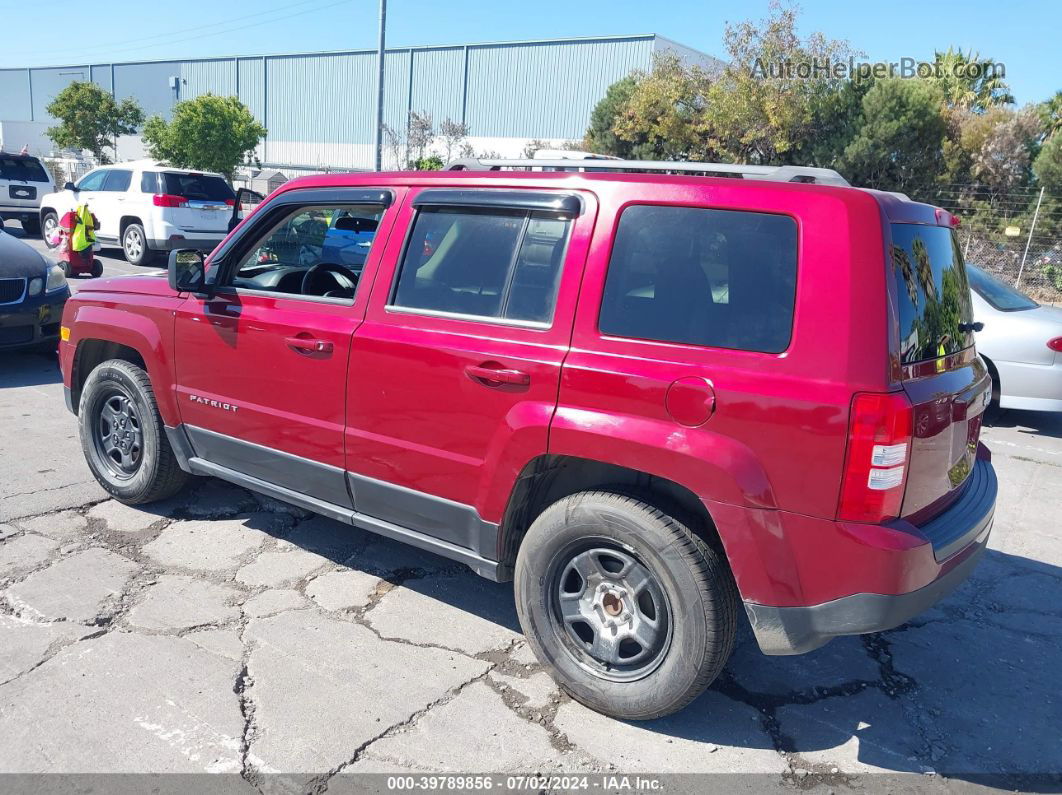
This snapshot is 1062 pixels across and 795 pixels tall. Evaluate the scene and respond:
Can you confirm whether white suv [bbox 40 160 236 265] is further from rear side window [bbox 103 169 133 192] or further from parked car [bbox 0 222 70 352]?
parked car [bbox 0 222 70 352]

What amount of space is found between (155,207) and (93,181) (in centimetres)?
222

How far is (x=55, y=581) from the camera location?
3.81 meters

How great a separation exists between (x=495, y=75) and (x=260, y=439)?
133 feet

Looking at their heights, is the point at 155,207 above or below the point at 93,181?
below

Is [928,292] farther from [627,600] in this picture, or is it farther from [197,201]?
[197,201]

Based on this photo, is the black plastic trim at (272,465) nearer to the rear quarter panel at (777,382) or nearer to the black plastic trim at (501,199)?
the black plastic trim at (501,199)

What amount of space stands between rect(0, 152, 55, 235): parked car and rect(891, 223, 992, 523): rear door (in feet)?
72.9

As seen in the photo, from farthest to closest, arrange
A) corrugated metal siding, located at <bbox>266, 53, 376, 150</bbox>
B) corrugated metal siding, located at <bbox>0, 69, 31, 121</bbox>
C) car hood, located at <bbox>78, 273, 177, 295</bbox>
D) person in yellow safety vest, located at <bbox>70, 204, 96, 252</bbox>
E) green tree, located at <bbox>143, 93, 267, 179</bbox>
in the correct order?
corrugated metal siding, located at <bbox>0, 69, 31, 121</bbox> → corrugated metal siding, located at <bbox>266, 53, 376, 150</bbox> → green tree, located at <bbox>143, 93, 267, 179</bbox> → person in yellow safety vest, located at <bbox>70, 204, 96, 252</bbox> → car hood, located at <bbox>78, 273, 177, 295</bbox>

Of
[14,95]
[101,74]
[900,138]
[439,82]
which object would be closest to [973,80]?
[900,138]

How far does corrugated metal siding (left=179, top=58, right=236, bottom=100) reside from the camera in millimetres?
51719

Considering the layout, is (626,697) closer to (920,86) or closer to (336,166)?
(920,86)

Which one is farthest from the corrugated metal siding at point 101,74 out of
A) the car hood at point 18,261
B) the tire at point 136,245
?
the car hood at point 18,261

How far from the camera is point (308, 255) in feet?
13.9

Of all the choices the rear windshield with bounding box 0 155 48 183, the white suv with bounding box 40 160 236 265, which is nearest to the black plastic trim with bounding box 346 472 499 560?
the white suv with bounding box 40 160 236 265
